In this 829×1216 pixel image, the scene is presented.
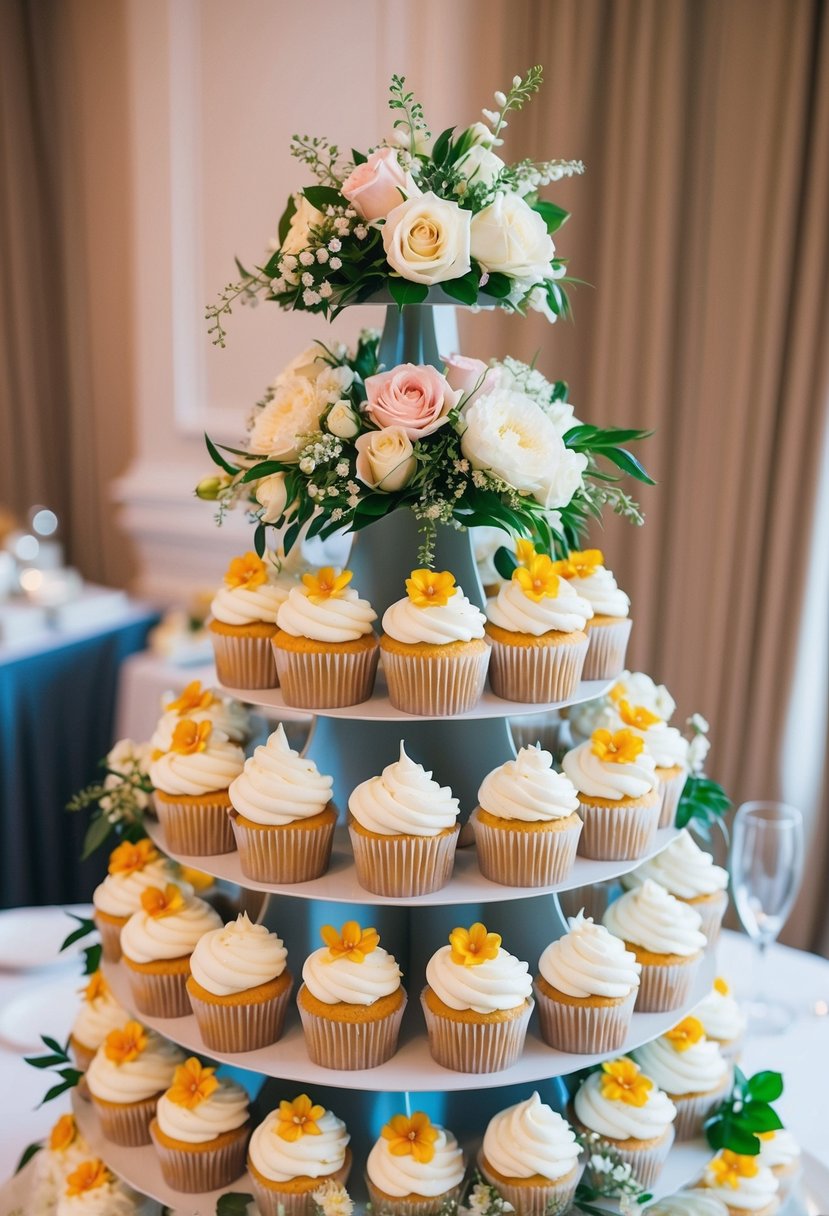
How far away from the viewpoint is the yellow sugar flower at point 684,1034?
65.9 inches

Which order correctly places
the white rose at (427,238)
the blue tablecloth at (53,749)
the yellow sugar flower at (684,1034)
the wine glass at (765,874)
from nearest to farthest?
1. the white rose at (427,238)
2. the yellow sugar flower at (684,1034)
3. the wine glass at (765,874)
4. the blue tablecloth at (53,749)

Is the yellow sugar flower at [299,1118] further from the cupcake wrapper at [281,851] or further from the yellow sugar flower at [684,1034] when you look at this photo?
the yellow sugar flower at [684,1034]

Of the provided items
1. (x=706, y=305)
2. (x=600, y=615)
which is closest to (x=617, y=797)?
(x=600, y=615)

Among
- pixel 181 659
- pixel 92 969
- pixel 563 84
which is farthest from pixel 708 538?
pixel 92 969

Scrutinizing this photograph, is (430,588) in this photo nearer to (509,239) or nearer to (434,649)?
(434,649)

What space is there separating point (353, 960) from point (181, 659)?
103 inches

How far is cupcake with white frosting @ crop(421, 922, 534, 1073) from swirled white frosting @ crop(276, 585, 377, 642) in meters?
0.39

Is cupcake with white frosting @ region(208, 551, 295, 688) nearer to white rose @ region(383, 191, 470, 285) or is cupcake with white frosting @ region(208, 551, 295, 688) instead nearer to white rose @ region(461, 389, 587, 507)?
white rose @ region(461, 389, 587, 507)

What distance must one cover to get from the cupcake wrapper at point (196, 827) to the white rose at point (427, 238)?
726mm

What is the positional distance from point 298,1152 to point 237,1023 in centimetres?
17

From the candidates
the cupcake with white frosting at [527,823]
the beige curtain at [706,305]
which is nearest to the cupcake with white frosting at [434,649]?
the cupcake with white frosting at [527,823]

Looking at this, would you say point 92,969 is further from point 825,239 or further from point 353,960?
point 825,239

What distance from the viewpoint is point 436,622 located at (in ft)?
4.65

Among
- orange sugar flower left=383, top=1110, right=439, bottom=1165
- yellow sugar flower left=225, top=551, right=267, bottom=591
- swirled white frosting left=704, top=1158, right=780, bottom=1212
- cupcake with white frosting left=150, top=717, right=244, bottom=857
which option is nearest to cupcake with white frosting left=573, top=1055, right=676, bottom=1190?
swirled white frosting left=704, top=1158, right=780, bottom=1212
